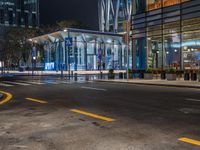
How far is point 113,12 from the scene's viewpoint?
348ft

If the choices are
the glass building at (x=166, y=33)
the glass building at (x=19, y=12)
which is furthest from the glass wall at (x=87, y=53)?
the glass building at (x=19, y=12)

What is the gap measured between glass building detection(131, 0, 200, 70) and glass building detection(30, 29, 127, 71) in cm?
2708

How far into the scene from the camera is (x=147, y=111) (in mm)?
9352

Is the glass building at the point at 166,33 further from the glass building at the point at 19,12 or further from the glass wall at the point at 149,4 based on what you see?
the glass building at the point at 19,12

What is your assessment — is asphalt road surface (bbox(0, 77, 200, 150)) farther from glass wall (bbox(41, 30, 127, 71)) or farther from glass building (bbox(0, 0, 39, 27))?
glass building (bbox(0, 0, 39, 27))

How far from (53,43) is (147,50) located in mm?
41734

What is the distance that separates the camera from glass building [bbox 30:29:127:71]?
64938 mm

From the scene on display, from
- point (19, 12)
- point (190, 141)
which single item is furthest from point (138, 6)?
point (19, 12)

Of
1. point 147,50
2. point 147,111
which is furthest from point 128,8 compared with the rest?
point 147,111

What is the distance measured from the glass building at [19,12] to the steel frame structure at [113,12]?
74.4 metres

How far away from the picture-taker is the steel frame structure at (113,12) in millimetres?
102312

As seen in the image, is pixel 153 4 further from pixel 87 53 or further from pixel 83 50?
pixel 83 50

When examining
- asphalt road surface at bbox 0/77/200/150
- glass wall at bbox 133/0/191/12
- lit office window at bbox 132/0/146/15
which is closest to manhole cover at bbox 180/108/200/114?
asphalt road surface at bbox 0/77/200/150

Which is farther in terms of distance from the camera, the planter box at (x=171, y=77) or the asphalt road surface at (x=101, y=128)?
the planter box at (x=171, y=77)
